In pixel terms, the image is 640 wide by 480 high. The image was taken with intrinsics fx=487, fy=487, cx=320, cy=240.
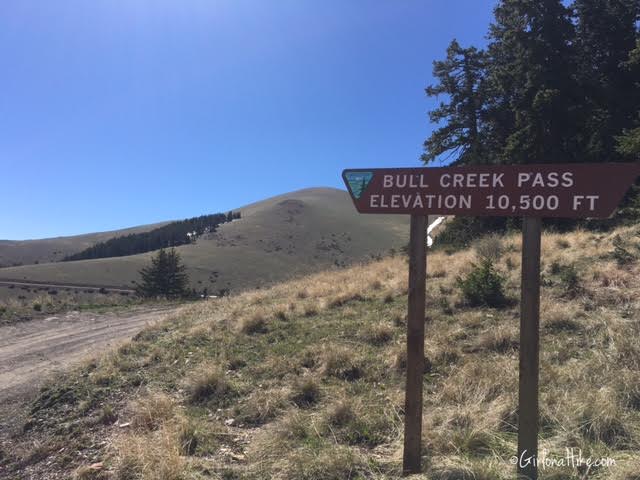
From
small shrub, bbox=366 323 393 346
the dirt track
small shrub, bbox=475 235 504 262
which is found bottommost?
the dirt track

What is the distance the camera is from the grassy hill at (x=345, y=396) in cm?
423

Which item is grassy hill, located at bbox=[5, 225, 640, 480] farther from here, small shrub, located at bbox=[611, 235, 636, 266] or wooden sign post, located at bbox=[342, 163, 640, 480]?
wooden sign post, located at bbox=[342, 163, 640, 480]

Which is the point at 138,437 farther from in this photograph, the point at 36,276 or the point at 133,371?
the point at 36,276

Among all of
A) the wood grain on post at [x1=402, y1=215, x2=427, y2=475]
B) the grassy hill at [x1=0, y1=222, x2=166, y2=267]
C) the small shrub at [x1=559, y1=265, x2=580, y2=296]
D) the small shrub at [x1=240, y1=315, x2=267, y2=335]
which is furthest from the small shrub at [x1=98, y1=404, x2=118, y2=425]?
the grassy hill at [x1=0, y1=222, x2=166, y2=267]

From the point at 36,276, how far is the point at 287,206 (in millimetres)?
85903

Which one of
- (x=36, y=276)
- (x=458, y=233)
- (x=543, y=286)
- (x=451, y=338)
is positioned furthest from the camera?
(x=36, y=276)

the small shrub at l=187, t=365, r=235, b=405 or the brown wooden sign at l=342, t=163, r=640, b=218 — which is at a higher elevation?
the brown wooden sign at l=342, t=163, r=640, b=218

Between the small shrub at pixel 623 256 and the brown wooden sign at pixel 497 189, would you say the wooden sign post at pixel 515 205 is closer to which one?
the brown wooden sign at pixel 497 189

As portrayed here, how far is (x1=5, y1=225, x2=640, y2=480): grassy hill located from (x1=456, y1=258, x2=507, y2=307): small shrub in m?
0.19

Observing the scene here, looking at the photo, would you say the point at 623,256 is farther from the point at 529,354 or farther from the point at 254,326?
the point at 529,354

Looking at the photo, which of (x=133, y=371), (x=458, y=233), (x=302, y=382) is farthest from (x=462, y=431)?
(x=458, y=233)

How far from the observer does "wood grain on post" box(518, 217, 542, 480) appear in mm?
3713

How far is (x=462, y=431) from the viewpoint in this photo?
14.7ft

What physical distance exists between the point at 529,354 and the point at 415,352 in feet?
2.97
